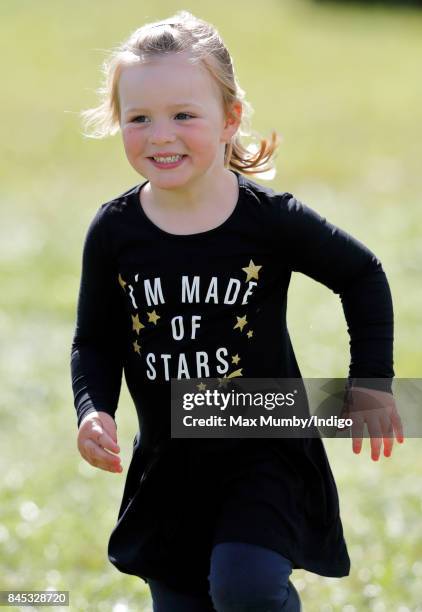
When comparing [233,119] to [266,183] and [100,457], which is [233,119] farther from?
[266,183]

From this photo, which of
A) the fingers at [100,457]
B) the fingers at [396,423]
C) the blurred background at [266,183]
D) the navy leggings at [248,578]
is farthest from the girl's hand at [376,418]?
the blurred background at [266,183]

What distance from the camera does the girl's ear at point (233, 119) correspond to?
9.71 ft

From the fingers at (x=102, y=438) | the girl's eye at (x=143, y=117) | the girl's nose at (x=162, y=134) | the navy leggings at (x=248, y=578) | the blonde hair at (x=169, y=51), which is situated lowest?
the navy leggings at (x=248, y=578)

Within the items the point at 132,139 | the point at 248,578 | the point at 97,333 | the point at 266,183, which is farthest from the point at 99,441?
the point at 266,183

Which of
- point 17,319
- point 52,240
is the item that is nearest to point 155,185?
point 17,319

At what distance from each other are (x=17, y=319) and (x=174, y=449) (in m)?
5.19

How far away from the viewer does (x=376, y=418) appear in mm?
2879

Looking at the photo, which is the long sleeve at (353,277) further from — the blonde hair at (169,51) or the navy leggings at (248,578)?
the navy leggings at (248,578)

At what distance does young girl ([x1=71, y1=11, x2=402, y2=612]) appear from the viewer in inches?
111

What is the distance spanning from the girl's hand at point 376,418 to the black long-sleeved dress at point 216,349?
0.05 metres

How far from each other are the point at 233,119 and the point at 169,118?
242 millimetres

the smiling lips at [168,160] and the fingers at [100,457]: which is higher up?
the smiling lips at [168,160]

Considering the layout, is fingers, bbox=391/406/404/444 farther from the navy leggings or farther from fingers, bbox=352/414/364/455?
the navy leggings

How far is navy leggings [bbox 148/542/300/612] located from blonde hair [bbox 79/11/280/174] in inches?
41.0
